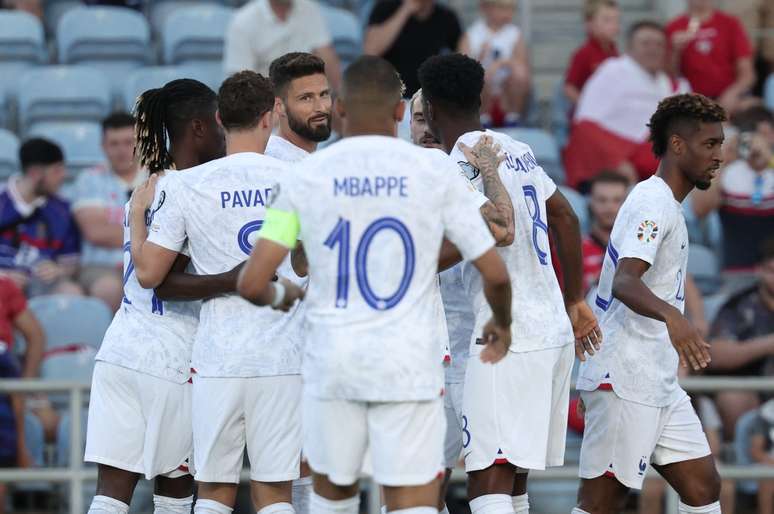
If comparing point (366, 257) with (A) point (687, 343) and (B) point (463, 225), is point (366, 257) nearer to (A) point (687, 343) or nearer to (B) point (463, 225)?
(B) point (463, 225)

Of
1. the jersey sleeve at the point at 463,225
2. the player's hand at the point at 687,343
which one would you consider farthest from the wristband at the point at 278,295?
the player's hand at the point at 687,343

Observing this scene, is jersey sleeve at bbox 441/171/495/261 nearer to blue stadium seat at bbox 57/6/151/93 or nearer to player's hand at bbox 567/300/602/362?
player's hand at bbox 567/300/602/362

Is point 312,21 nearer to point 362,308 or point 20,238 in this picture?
point 20,238

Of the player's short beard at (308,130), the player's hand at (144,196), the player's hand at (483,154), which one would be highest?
the player's short beard at (308,130)

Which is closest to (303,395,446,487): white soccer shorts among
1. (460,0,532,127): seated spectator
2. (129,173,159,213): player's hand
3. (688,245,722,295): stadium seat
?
(129,173,159,213): player's hand

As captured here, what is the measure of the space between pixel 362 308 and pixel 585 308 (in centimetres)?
180

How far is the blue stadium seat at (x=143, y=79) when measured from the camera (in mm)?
11547

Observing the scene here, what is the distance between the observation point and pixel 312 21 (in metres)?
11.4

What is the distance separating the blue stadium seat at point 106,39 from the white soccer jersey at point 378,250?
7.32 meters

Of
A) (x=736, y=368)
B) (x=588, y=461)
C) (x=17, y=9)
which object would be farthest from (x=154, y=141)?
(x=17, y=9)

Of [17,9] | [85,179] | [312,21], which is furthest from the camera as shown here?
[17,9]

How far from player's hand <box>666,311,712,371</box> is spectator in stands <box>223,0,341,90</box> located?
18.0 ft

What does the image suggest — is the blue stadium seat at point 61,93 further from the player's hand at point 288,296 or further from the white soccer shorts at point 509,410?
the player's hand at point 288,296

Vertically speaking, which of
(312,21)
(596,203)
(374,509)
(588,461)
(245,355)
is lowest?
(374,509)
